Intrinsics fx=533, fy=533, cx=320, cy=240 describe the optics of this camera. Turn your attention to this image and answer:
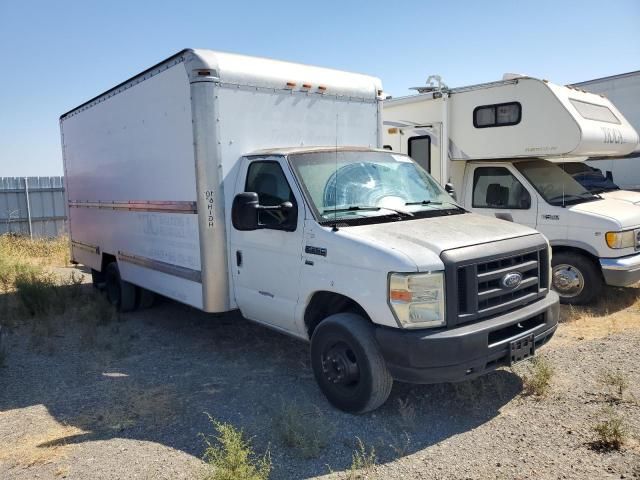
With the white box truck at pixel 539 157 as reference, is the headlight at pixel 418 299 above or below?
below

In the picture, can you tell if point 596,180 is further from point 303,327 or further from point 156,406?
point 156,406

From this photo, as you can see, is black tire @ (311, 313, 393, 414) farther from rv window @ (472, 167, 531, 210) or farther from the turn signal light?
rv window @ (472, 167, 531, 210)

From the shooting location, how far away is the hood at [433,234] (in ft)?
12.8

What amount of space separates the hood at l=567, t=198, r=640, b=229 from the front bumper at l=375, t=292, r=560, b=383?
11.9 feet

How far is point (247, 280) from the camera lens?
17.3 ft

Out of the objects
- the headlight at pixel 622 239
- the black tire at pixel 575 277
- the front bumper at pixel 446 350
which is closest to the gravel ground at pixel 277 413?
the front bumper at pixel 446 350

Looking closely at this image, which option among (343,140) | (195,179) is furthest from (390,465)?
(343,140)

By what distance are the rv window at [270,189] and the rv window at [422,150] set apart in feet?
12.7

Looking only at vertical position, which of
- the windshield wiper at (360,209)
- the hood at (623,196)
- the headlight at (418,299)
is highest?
the windshield wiper at (360,209)

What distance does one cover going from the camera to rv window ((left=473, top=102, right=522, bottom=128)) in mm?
7578

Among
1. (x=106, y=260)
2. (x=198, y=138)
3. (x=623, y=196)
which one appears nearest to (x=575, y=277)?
(x=623, y=196)

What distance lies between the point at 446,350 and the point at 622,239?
4.32m

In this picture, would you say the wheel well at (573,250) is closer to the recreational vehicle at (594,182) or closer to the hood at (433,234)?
the recreational vehicle at (594,182)

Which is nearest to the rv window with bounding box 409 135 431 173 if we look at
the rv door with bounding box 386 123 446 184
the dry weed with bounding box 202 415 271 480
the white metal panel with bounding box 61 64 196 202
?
the rv door with bounding box 386 123 446 184
